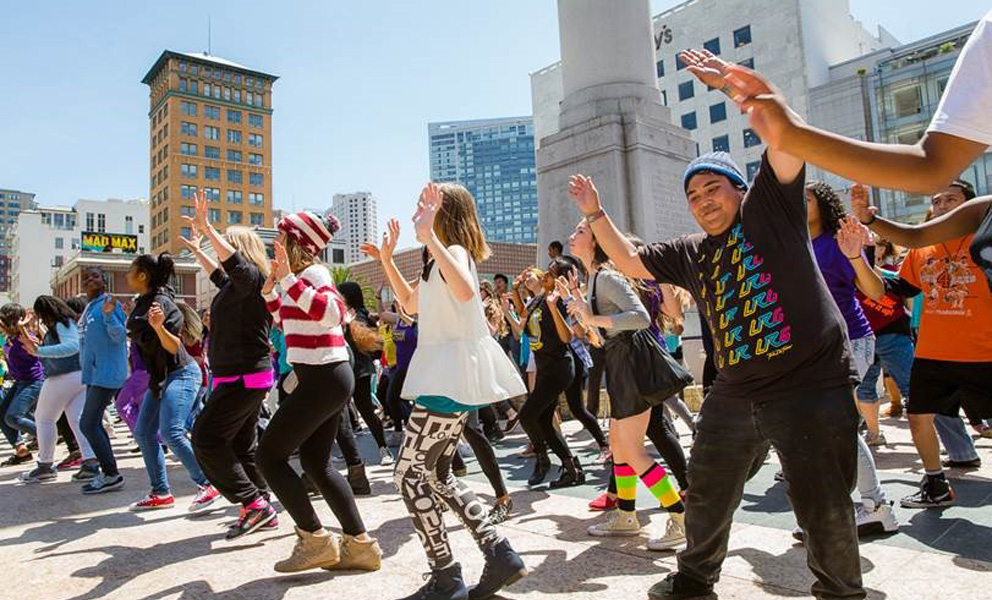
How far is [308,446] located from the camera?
3719 mm

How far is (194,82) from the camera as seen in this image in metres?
110

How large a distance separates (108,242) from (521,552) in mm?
112751

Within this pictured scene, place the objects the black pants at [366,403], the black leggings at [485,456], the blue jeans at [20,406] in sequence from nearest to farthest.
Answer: the black leggings at [485,456] < the black pants at [366,403] < the blue jeans at [20,406]

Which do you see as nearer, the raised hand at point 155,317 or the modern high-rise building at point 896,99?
the raised hand at point 155,317

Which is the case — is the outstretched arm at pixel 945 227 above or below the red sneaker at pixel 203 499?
above

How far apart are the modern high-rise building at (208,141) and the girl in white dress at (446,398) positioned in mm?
111817

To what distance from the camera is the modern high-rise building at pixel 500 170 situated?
192 meters

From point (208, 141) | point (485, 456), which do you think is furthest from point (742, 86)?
point (208, 141)

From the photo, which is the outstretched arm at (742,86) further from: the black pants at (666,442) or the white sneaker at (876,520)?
the white sneaker at (876,520)

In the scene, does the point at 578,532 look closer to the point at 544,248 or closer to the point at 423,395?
the point at 423,395

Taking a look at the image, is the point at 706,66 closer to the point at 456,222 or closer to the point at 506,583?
the point at 456,222

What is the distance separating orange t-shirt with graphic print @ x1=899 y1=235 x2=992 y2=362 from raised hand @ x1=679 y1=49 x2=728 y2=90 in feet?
8.92

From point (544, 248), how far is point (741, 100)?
1081cm

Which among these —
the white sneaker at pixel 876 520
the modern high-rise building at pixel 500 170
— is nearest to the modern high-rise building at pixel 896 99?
the white sneaker at pixel 876 520
